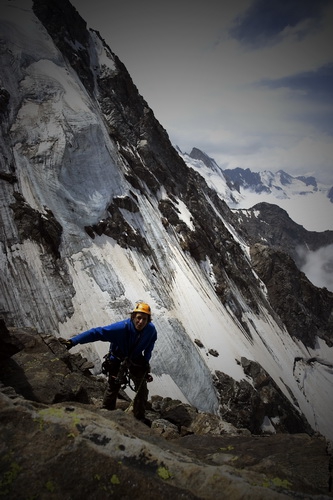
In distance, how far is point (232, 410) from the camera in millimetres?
35594

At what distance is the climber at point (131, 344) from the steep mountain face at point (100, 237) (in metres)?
18.6

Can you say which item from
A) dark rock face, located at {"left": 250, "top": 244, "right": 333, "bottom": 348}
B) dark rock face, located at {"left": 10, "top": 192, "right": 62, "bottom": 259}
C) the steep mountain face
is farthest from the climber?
dark rock face, located at {"left": 250, "top": 244, "right": 333, "bottom": 348}

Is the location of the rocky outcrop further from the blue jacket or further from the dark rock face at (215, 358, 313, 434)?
the dark rock face at (215, 358, 313, 434)

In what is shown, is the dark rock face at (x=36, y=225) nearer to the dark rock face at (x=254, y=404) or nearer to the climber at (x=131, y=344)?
the climber at (x=131, y=344)

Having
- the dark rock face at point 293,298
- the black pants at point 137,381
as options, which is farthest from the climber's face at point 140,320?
the dark rock face at point 293,298

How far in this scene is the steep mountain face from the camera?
2841 cm

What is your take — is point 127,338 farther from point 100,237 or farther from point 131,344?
point 100,237

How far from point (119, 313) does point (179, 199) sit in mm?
46242

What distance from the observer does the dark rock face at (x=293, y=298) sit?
319ft

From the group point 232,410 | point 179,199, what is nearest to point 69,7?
point 179,199

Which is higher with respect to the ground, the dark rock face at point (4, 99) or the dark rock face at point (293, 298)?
the dark rock face at point (4, 99)

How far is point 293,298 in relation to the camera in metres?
98.7

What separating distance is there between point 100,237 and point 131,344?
30686 mm

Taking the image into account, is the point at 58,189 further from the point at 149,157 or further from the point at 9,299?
the point at 149,157
